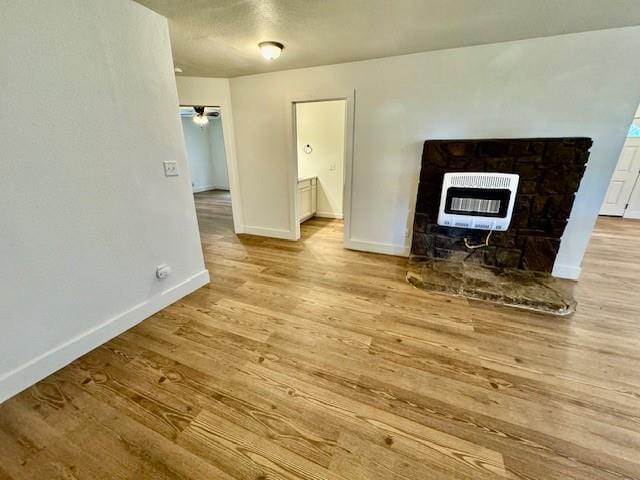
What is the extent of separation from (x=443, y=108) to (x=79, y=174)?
313 cm

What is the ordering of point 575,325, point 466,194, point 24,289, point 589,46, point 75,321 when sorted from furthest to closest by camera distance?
point 466,194
point 589,46
point 575,325
point 75,321
point 24,289

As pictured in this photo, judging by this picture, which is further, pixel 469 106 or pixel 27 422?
pixel 469 106

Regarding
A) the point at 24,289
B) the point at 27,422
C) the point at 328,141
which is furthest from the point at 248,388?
the point at 328,141

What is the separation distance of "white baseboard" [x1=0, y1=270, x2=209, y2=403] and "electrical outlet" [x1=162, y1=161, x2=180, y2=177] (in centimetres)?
98

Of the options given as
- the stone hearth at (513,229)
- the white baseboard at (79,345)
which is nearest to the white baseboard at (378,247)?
the stone hearth at (513,229)

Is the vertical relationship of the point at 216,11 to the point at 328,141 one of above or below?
above

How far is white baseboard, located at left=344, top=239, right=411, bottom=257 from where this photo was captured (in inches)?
127

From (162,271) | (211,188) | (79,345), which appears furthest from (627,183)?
(211,188)

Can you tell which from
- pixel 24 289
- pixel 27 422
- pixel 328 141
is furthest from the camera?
pixel 328 141

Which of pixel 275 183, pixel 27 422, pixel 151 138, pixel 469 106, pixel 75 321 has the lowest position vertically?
pixel 27 422

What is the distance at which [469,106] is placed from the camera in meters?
2.53

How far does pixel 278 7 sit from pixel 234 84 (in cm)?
200

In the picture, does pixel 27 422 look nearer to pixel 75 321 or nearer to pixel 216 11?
pixel 75 321

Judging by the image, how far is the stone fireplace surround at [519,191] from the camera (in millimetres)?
2281
